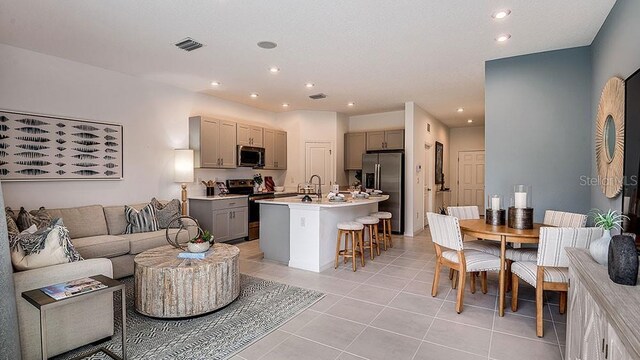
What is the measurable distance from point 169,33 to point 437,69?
337cm

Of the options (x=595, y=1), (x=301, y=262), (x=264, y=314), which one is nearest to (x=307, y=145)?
(x=301, y=262)

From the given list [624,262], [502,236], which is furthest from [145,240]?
[624,262]

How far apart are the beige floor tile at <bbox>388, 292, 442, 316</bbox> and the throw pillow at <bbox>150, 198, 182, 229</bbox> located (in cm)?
329

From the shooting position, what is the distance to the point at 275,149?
7.09 metres

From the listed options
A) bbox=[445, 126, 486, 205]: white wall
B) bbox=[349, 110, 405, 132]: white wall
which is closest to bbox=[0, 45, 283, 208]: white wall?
bbox=[349, 110, 405, 132]: white wall

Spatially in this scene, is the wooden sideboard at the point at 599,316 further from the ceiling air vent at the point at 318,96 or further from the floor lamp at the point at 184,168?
the floor lamp at the point at 184,168

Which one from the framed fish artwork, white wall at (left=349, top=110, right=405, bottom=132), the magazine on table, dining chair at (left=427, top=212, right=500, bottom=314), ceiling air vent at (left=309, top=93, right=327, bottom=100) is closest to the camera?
the magazine on table

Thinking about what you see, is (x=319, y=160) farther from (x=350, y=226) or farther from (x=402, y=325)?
(x=402, y=325)

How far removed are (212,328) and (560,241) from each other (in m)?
2.89

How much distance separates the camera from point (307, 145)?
737cm

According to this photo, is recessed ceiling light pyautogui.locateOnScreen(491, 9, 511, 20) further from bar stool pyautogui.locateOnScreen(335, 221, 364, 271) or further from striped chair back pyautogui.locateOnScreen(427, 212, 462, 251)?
bar stool pyautogui.locateOnScreen(335, 221, 364, 271)

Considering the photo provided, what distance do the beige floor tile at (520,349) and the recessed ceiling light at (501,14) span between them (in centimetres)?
278

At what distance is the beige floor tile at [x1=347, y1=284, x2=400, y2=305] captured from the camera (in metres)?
3.21

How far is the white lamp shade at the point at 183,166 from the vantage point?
5.20 meters
